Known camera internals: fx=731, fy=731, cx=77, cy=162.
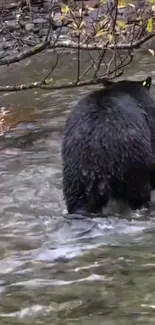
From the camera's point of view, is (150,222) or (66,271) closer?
(66,271)

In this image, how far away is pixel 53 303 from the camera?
4492 millimetres

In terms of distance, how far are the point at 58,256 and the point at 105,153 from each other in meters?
0.97

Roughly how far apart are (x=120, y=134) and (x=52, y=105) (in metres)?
4.78

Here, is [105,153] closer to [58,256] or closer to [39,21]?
[58,256]

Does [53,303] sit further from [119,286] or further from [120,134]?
[120,134]

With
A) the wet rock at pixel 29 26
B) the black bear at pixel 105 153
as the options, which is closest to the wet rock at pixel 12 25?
the wet rock at pixel 29 26

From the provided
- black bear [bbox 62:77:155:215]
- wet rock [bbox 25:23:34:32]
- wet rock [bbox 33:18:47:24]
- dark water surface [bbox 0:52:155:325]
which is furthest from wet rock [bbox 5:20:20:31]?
black bear [bbox 62:77:155:215]

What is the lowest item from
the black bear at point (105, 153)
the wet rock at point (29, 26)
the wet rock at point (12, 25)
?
the wet rock at point (29, 26)

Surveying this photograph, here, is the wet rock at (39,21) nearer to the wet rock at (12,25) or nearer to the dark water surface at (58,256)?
the wet rock at (12,25)

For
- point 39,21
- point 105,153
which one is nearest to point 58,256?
point 105,153

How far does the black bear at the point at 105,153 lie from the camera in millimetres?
5891

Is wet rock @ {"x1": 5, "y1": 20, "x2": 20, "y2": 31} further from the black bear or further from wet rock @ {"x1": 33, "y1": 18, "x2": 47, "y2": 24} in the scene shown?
the black bear

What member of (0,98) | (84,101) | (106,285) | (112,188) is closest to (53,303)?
(106,285)

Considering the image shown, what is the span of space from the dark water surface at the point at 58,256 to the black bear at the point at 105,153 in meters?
0.21
